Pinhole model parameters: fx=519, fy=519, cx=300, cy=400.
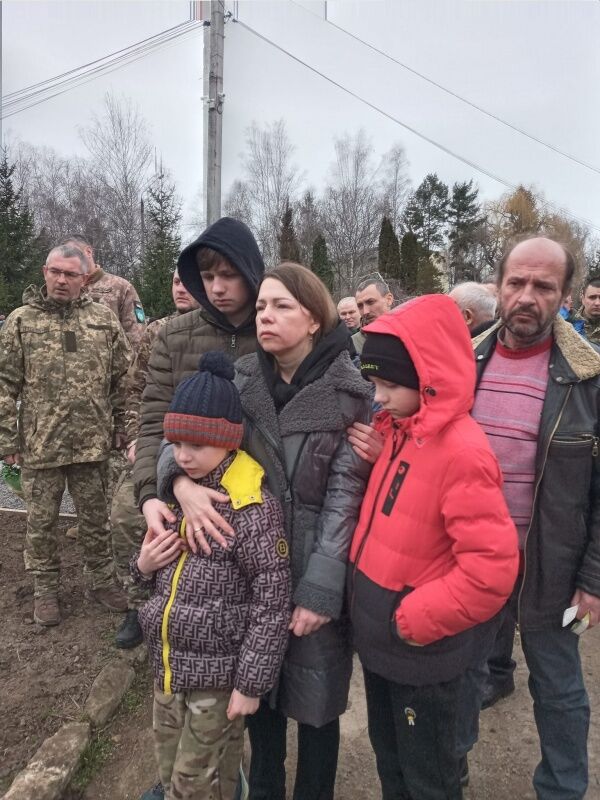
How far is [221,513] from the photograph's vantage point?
1677 mm

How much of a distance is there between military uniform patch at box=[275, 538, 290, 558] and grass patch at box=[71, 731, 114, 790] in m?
1.57

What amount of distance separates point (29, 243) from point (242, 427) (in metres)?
24.3

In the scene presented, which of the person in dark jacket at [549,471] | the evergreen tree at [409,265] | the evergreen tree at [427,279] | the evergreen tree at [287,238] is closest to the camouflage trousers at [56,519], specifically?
the person in dark jacket at [549,471]

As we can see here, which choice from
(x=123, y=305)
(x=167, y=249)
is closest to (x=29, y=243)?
(x=167, y=249)

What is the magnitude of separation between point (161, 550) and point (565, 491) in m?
1.44

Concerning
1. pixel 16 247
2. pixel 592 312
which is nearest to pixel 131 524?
pixel 592 312

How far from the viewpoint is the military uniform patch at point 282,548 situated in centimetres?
165

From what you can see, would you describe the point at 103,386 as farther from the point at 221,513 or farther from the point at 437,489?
the point at 437,489

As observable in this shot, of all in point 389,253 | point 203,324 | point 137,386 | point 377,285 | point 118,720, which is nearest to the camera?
point 203,324

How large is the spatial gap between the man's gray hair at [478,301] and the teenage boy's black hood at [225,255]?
1944 millimetres

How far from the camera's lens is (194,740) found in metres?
1.72

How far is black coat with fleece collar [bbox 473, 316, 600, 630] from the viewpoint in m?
1.86

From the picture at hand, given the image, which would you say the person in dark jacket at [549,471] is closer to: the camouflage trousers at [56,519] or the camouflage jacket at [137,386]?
the camouflage jacket at [137,386]

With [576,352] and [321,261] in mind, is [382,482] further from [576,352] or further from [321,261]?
[321,261]
